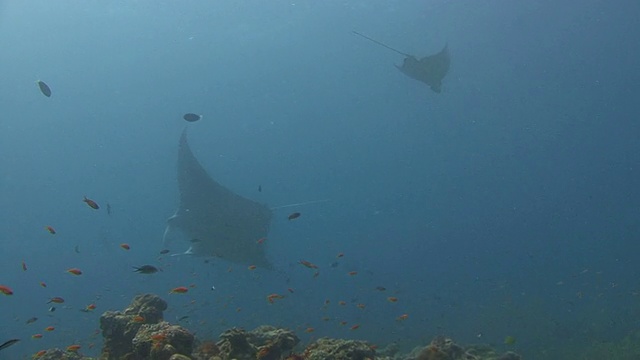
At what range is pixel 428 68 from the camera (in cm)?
2025

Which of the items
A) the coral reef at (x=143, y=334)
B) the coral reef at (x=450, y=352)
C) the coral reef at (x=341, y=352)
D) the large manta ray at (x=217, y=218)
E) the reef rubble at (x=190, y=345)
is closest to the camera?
the coral reef at (x=341, y=352)

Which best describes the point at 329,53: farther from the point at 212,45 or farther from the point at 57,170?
the point at 57,170

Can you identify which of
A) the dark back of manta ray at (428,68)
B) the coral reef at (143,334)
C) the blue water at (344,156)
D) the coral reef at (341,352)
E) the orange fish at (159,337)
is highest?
the dark back of manta ray at (428,68)

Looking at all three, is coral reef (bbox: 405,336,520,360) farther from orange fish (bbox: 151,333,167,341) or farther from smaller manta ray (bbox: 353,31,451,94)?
smaller manta ray (bbox: 353,31,451,94)

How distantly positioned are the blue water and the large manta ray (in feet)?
23.2

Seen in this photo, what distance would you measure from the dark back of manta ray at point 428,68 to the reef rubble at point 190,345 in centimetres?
1461

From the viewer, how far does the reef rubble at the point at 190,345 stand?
4816 millimetres

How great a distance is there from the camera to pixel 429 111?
325 ft

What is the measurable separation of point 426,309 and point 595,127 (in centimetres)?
8025

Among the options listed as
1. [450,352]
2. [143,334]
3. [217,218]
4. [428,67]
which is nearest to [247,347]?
[143,334]

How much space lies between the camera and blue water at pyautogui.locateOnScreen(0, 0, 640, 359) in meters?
34.3

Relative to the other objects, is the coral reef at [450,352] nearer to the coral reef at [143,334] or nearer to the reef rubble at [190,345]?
the reef rubble at [190,345]

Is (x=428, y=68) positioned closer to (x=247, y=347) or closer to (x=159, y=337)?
(x=247, y=347)

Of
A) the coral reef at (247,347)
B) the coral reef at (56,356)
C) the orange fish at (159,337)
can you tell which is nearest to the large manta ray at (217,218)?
the coral reef at (56,356)
